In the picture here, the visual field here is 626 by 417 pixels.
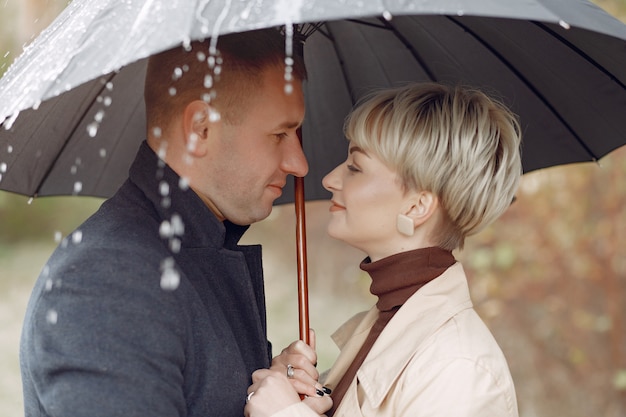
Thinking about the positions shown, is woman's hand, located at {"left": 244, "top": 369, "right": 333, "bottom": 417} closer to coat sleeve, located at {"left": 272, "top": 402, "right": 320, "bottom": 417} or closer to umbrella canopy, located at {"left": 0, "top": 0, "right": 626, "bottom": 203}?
coat sleeve, located at {"left": 272, "top": 402, "right": 320, "bottom": 417}

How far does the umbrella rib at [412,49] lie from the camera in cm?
323

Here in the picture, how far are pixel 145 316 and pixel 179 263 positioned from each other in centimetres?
29

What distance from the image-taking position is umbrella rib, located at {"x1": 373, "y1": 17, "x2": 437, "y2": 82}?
323 centimetres

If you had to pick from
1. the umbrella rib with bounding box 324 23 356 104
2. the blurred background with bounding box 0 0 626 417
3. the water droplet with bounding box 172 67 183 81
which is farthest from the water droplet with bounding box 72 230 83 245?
the blurred background with bounding box 0 0 626 417

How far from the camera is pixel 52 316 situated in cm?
214

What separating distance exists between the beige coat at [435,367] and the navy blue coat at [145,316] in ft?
0.93

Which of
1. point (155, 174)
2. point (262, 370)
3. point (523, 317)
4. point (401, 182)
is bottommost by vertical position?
point (523, 317)

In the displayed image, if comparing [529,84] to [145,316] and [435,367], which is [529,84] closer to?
[435,367]

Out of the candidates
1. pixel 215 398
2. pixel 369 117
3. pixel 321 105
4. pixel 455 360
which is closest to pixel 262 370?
pixel 215 398

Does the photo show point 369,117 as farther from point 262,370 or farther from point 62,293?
point 62,293

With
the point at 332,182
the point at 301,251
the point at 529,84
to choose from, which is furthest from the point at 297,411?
the point at 529,84

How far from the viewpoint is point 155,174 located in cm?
245

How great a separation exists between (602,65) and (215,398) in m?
1.46

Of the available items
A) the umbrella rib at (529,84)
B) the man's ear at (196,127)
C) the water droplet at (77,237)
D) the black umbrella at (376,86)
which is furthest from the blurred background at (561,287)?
the water droplet at (77,237)
